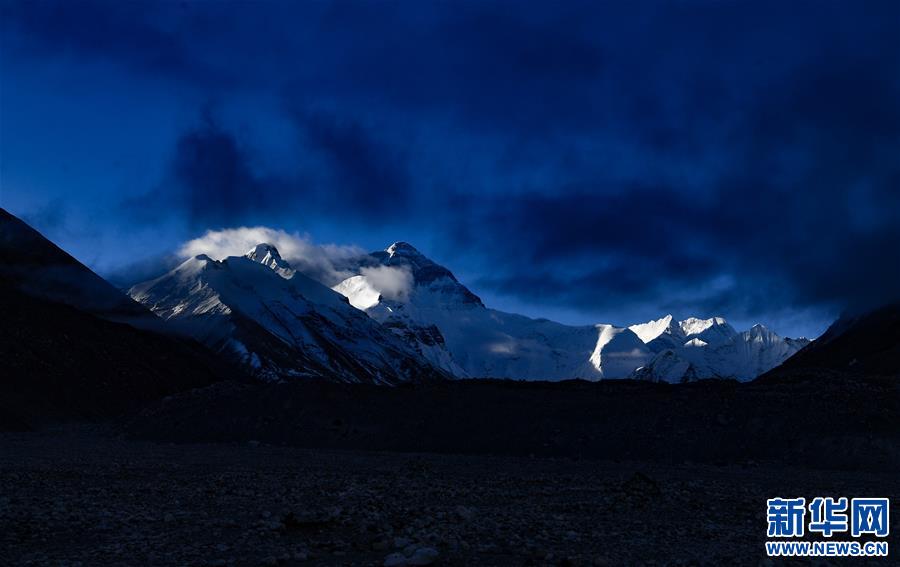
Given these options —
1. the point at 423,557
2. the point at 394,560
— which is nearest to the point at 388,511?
the point at 423,557

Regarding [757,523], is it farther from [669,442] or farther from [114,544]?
[669,442]

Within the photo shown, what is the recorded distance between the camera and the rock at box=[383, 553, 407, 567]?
14.1 metres

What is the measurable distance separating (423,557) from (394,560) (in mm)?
498

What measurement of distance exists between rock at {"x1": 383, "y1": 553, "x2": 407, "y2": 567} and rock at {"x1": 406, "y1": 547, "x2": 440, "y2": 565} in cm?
10

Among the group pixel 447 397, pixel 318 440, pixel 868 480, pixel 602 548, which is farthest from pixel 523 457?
pixel 602 548

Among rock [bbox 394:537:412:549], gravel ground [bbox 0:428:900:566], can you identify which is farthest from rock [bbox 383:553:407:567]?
rock [bbox 394:537:412:549]

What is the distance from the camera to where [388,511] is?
20.7 m

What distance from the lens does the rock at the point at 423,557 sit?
1433 cm

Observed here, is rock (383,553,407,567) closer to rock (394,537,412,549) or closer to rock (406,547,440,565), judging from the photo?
rock (406,547,440,565)

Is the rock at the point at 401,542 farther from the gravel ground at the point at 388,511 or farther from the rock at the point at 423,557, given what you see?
the rock at the point at 423,557

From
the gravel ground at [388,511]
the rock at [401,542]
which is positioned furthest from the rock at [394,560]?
the rock at [401,542]

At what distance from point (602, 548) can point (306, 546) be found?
5.49 meters

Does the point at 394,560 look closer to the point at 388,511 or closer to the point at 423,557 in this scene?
the point at 423,557

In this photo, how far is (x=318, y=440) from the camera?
48.7 metres
